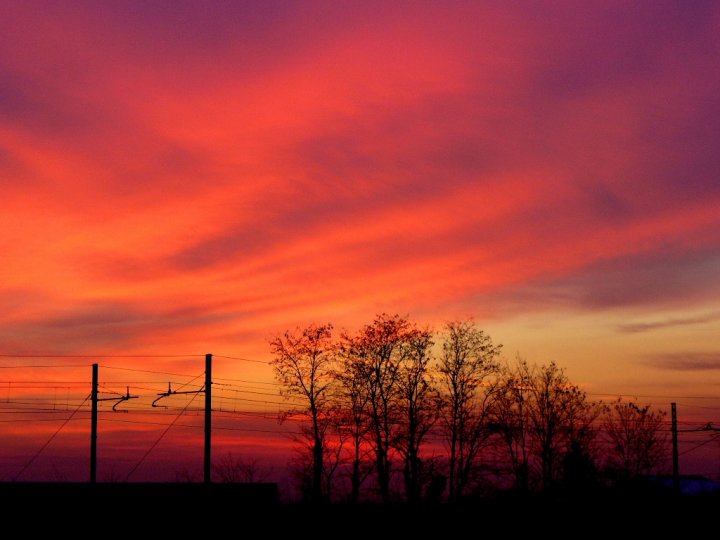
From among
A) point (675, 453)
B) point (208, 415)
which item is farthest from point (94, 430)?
point (675, 453)

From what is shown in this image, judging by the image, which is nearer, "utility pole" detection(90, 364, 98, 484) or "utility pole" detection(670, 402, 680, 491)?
"utility pole" detection(90, 364, 98, 484)

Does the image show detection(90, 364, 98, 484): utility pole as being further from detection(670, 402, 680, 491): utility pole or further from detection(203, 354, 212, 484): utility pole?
detection(670, 402, 680, 491): utility pole

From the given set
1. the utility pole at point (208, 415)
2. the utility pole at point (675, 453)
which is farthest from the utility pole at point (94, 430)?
the utility pole at point (675, 453)

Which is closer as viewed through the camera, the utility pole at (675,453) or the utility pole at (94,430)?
the utility pole at (94,430)

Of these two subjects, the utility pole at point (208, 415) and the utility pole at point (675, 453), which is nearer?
the utility pole at point (208, 415)

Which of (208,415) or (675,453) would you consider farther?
(675,453)

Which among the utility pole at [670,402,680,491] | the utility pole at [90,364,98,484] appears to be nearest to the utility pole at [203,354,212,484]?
the utility pole at [90,364,98,484]

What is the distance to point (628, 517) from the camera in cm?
6050

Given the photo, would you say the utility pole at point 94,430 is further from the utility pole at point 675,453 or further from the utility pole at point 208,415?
the utility pole at point 675,453

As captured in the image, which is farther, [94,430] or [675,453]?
[675,453]

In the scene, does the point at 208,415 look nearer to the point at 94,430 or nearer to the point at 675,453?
the point at 94,430

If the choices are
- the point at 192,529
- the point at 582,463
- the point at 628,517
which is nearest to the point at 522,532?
the point at 628,517

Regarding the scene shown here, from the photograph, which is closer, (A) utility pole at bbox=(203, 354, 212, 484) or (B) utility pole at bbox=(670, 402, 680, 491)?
(A) utility pole at bbox=(203, 354, 212, 484)

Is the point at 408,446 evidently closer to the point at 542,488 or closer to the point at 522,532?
the point at 542,488
